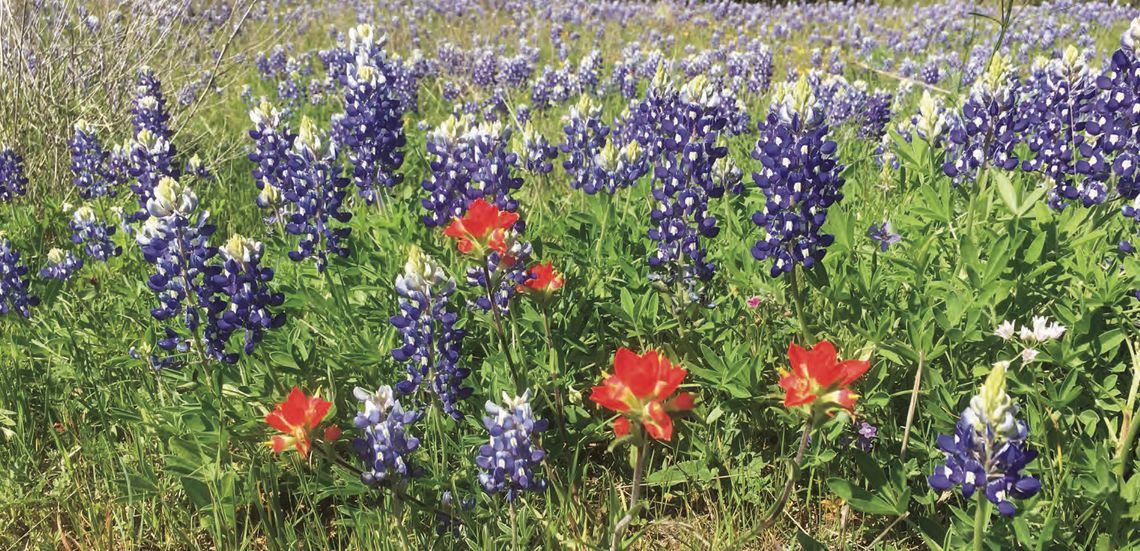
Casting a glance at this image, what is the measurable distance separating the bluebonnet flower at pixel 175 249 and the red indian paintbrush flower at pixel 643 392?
1440mm

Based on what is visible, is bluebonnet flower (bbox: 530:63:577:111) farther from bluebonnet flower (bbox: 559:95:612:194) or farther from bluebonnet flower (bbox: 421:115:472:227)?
bluebonnet flower (bbox: 421:115:472:227)

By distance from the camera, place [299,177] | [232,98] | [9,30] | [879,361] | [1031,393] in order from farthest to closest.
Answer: [232,98] → [9,30] → [299,177] → [879,361] → [1031,393]

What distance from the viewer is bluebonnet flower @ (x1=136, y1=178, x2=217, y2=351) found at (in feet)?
7.58

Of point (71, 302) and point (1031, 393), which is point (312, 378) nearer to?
point (71, 302)

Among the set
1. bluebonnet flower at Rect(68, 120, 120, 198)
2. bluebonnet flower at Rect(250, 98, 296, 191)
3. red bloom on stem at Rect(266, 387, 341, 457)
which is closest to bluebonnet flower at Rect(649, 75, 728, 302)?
red bloom on stem at Rect(266, 387, 341, 457)

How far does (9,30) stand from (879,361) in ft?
16.2

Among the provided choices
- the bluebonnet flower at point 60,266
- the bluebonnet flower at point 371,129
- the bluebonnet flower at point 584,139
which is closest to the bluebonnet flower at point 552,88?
the bluebonnet flower at point 584,139

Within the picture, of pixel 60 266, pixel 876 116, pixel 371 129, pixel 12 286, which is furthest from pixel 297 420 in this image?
pixel 876 116

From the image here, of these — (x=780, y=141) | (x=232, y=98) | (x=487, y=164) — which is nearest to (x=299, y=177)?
(x=487, y=164)

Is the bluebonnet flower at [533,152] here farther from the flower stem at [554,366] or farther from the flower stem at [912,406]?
the flower stem at [912,406]

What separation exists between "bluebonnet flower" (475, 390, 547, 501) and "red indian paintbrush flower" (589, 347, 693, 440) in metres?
0.40

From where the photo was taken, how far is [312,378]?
8.71 ft

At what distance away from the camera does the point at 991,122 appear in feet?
9.23

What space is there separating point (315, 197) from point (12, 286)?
1.30 m
